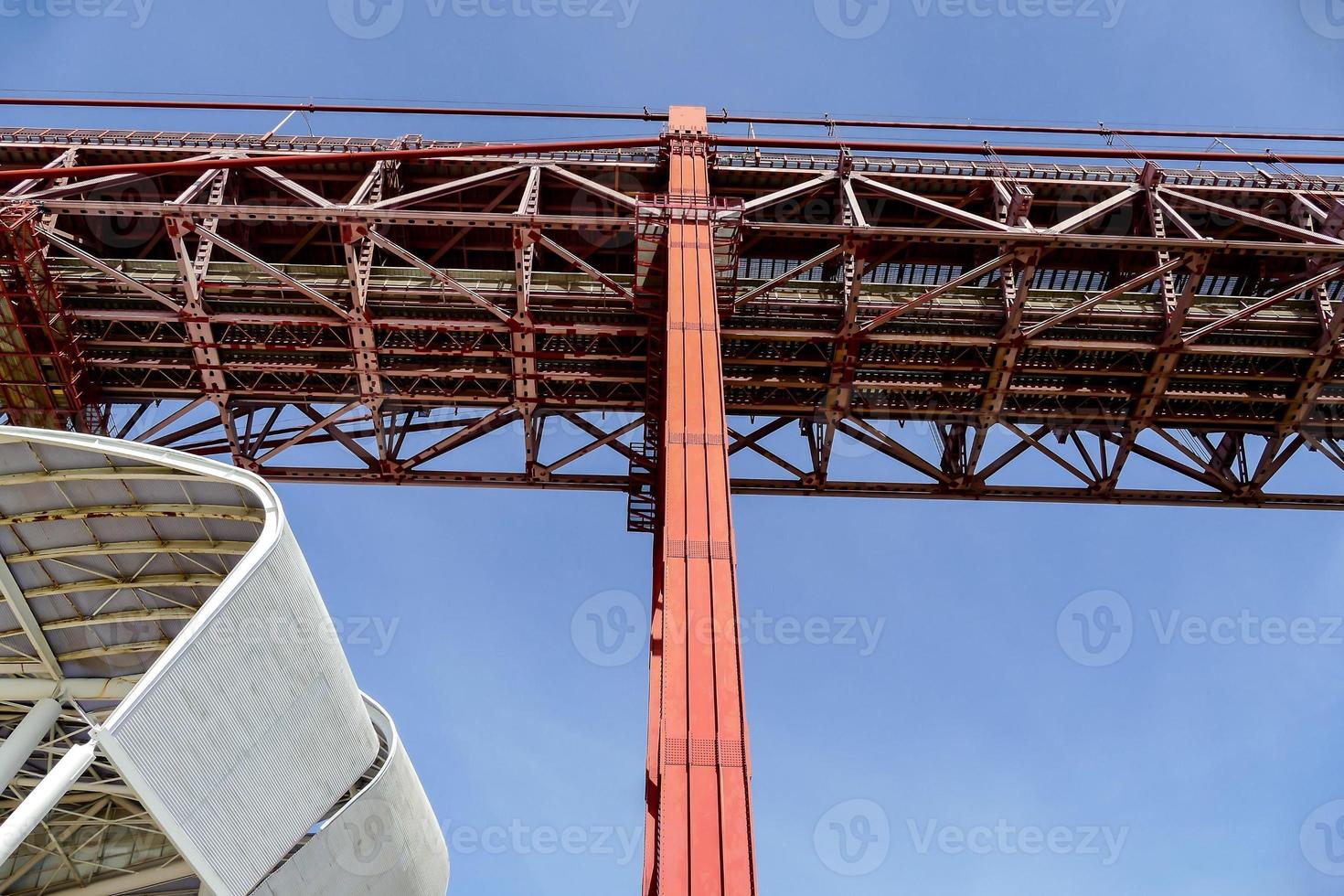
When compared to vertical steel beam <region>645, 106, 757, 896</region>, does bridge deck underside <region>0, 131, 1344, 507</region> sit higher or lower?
higher

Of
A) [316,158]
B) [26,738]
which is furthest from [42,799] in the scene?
[316,158]

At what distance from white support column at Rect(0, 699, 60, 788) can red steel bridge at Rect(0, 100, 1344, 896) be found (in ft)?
26.3

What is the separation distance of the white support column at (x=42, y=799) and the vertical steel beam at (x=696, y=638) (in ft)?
34.1

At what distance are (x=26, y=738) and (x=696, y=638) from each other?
644 inches

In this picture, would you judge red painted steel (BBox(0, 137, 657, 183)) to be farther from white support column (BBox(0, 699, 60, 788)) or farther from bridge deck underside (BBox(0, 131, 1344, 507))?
white support column (BBox(0, 699, 60, 788))

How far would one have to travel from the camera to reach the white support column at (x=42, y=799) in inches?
741

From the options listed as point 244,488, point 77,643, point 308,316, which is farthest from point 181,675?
point 308,316

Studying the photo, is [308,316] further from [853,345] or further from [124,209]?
[853,345]

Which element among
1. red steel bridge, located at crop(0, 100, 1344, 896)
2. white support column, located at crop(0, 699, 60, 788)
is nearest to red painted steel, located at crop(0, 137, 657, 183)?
red steel bridge, located at crop(0, 100, 1344, 896)

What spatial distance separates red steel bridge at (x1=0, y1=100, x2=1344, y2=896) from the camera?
27.4 m

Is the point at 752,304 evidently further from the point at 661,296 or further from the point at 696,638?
the point at 696,638

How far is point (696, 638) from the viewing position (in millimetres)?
16859

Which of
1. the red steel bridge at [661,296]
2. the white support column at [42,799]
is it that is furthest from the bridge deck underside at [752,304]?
the white support column at [42,799]

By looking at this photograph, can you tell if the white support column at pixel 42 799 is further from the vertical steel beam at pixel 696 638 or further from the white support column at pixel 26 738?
the vertical steel beam at pixel 696 638
